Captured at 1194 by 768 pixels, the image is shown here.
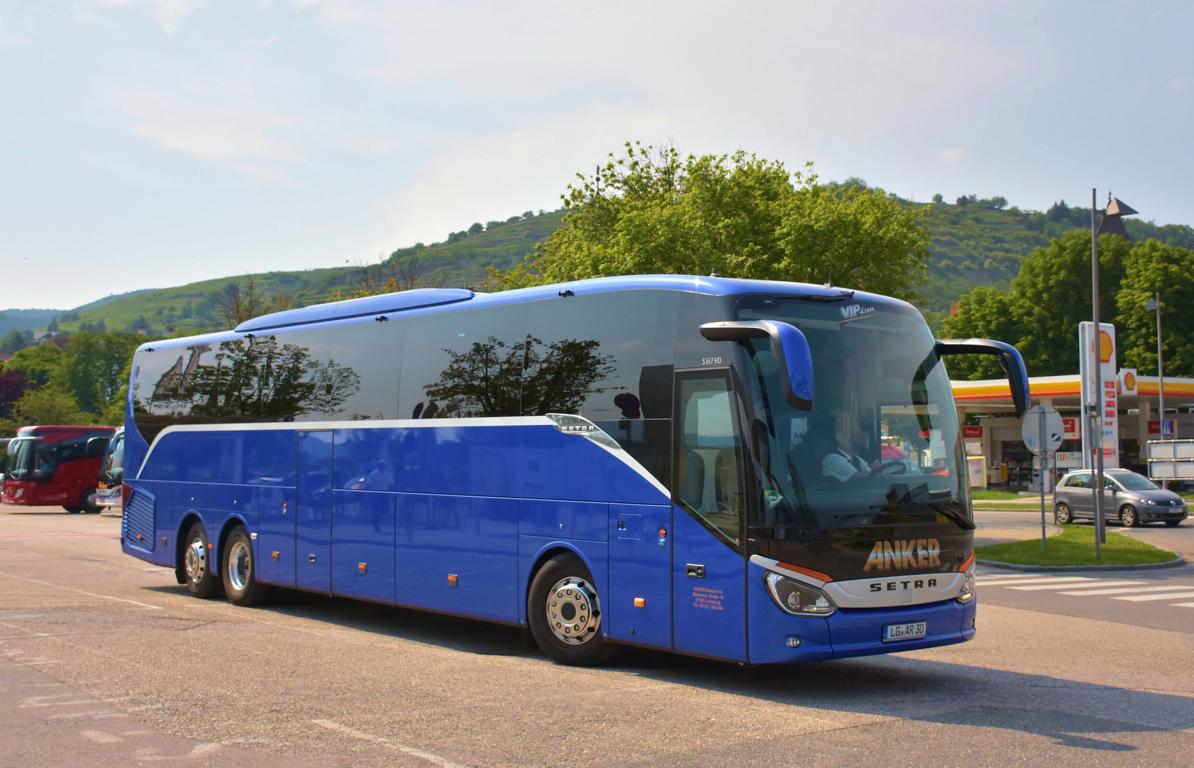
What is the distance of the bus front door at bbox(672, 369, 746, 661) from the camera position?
9781 millimetres

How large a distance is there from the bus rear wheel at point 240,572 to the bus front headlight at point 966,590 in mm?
9045

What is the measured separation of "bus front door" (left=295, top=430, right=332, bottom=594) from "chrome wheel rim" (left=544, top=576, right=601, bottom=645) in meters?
4.11

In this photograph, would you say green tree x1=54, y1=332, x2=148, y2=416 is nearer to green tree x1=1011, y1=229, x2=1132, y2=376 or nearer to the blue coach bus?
green tree x1=1011, y1=229, x2=1132, y2=376

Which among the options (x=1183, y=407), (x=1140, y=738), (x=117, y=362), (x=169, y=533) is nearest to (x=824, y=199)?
(x=169, y=533)

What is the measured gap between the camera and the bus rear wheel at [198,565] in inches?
666

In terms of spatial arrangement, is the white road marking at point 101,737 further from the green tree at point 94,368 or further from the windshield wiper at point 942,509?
the green tree at point 94,368

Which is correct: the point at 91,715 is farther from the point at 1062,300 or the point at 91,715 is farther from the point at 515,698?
the point at 1062,300

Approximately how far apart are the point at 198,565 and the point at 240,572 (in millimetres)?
1061

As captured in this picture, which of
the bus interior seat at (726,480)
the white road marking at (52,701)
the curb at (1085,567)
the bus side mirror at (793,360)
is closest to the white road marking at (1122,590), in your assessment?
the curb at (1085,567)

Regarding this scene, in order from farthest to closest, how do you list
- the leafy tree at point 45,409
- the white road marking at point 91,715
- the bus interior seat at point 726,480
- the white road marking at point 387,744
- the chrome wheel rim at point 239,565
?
the leafy tree at point 45,409 < the chrome wheel rim at point 239,565 < the bus interior seat at point 726,480 < the white road marking at point 91,715 < the white road marking at point 387,744

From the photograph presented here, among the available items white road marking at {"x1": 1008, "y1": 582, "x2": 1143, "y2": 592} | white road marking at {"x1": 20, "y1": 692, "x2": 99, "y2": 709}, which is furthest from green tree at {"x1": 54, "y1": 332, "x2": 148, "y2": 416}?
white road marking at {"x1": 20, "y1": 692, "x2": 99, "y2": 709}

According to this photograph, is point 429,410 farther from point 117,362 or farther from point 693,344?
point 117,362

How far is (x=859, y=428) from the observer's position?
10.1 m

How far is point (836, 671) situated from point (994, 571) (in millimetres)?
13629
